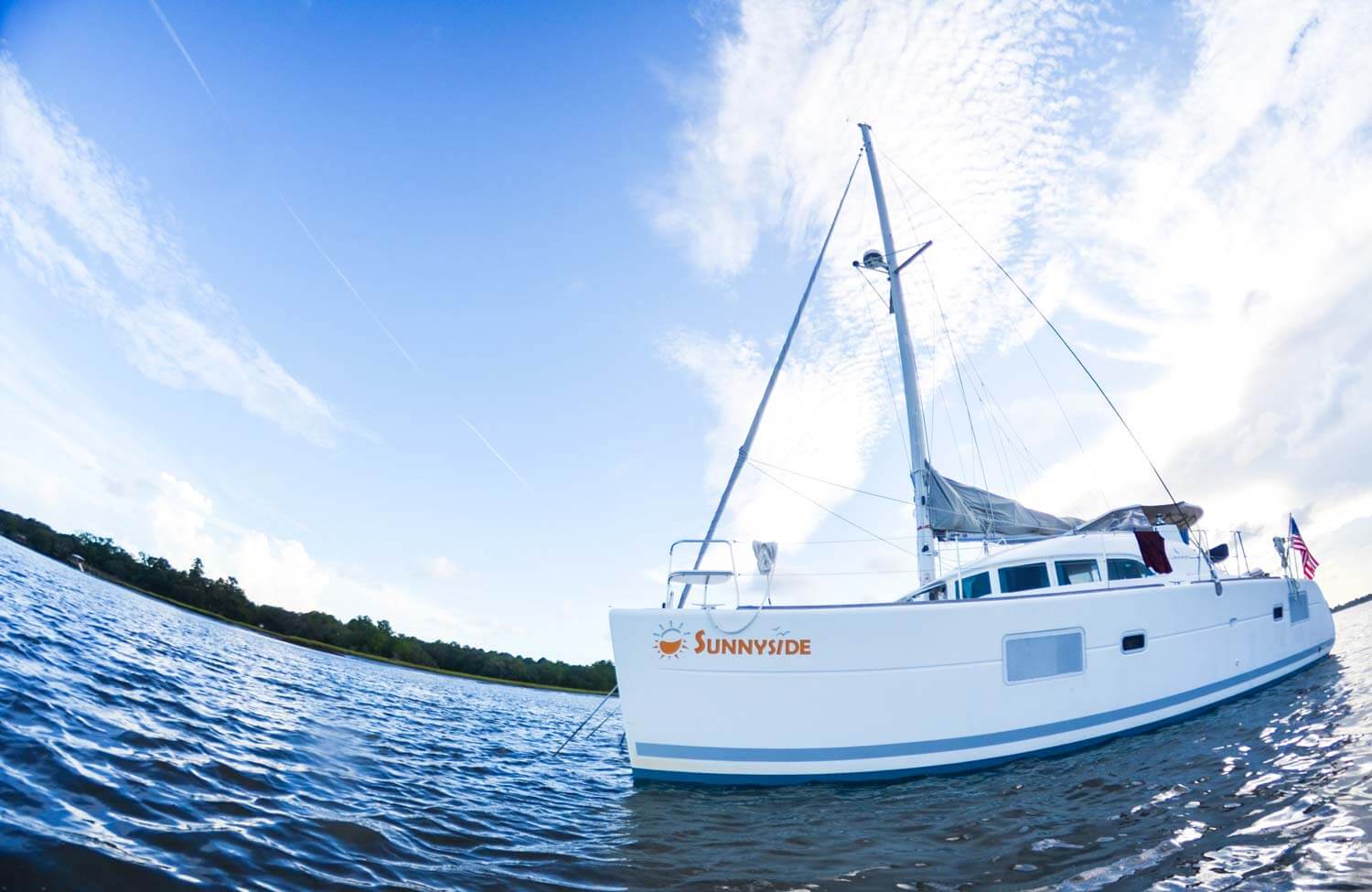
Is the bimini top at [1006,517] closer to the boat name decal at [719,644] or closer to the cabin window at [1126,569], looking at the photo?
the cabin window at [1126,569]

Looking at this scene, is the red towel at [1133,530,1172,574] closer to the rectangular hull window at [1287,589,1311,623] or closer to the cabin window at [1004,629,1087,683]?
the cabin window at [1004,629,1087,683]

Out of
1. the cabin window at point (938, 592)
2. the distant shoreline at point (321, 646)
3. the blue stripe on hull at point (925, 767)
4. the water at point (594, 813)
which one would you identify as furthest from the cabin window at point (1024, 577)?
the distant shoreline at point (321, 646)

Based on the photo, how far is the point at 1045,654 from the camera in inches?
288

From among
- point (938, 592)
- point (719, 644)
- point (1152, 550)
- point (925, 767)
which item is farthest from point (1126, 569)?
point (719, 644)

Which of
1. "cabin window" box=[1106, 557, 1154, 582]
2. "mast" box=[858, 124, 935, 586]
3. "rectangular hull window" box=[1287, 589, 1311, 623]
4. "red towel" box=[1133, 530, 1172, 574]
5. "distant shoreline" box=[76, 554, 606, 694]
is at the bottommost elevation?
"distant shoreline" box=[76, 554, 606, 694]

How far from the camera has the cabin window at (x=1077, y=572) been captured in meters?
8.90

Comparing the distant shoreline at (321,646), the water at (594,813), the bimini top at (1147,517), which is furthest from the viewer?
the distant shoreline at (321,646)

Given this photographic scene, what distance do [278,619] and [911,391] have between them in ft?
231

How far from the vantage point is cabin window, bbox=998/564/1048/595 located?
8.90 metres

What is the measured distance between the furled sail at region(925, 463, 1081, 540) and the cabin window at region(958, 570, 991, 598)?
107 cm

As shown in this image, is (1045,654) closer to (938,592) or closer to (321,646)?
(938,592)

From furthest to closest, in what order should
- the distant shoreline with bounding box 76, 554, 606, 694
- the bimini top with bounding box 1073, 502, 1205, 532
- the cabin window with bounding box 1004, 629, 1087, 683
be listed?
the distant shoreline with bounding box 76, 554, 606, 694
the bimini top with bounding box 1073, 502, 1205, 532
the cabin window with bounding box 1004, 629, 1087, 683

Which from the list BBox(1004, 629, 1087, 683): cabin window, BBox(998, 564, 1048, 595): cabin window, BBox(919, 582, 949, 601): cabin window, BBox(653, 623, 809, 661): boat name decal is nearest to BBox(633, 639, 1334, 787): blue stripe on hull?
BBox(1004, 629, 1087, 683): cabin window

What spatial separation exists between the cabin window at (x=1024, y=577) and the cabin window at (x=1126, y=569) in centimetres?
103
